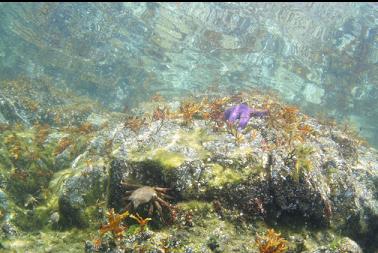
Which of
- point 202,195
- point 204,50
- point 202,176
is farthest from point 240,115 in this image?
point 204,50

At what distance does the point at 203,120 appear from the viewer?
25.2 feet

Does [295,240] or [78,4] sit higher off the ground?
[78,4]

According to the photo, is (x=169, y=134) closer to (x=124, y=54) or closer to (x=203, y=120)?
(x=203, y=120)

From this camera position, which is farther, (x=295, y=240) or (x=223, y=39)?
(x=223, y=39)

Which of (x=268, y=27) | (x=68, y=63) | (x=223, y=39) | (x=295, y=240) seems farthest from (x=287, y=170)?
(x=68, y=63)

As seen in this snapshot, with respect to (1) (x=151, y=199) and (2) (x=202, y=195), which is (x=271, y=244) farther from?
(1) (x=151, y=199)

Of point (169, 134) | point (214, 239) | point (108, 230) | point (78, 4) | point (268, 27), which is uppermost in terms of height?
point (268, 27)

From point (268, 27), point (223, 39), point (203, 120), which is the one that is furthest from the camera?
point (223, 39)

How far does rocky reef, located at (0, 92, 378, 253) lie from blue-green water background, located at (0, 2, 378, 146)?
11.4 metres

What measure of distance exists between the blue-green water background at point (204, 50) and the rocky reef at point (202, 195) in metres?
11.4

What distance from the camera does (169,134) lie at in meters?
6.87

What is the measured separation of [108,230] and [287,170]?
323cm

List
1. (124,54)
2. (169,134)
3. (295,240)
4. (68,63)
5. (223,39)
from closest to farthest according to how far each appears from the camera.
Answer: (295,240), (169,134), (223,39), (124,54), (68,63)

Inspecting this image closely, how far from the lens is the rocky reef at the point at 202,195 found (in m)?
5.21
